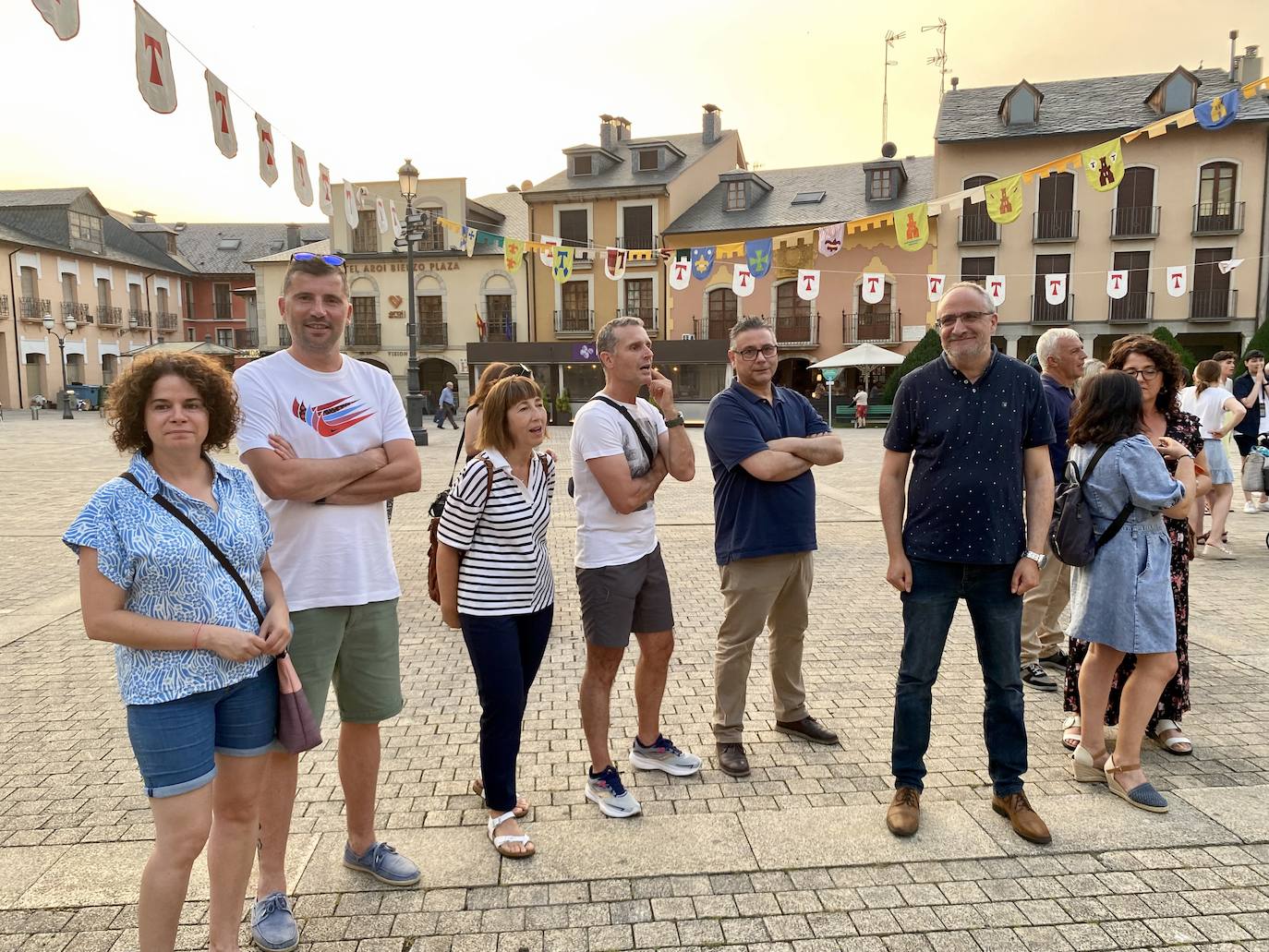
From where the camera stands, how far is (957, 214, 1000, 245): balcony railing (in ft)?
105

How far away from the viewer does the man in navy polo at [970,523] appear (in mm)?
3189

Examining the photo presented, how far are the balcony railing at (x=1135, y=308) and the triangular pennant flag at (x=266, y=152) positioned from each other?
3018 cm

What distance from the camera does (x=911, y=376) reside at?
3.42 m

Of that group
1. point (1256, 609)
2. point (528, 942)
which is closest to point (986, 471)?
point (528, 942)

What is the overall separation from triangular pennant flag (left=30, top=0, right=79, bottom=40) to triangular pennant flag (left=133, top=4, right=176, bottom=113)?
1648 mm

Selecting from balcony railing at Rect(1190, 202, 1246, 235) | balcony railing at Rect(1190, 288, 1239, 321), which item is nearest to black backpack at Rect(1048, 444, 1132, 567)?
balcony railing at Rect(1190, 288, 1239, 321)

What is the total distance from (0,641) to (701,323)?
32.3 metres

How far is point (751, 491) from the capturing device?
12.4 ft

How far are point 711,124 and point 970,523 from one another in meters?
40.3

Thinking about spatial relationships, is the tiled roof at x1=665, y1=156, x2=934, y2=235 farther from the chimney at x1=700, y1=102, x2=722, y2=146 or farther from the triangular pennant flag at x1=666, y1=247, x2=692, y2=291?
the triangular pennant flag at x1=666, y1=247, x2=692, y2=291

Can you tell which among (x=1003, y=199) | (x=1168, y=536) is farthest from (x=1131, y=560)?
(x=1003, y=199)

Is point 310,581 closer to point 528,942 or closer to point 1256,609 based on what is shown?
point 528,942

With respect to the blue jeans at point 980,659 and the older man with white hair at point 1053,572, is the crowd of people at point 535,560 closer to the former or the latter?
the blue jeans at point 980,659

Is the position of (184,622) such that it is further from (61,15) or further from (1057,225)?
(1057,225)
